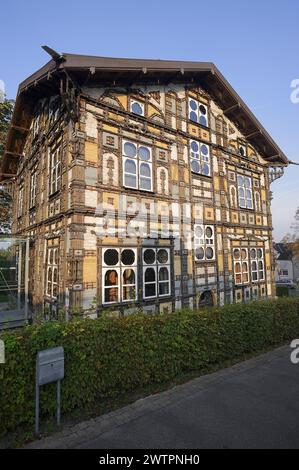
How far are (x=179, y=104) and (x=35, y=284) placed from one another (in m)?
10.7

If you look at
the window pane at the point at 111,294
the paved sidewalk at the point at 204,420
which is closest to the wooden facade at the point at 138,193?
the window pane at the point at 111,294

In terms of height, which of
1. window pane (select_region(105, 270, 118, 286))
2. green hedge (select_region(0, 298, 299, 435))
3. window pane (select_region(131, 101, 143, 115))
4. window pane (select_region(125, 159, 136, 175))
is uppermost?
window pane (select_region(131, 101, 143, 115))

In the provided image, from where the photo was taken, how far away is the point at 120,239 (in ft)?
33.7

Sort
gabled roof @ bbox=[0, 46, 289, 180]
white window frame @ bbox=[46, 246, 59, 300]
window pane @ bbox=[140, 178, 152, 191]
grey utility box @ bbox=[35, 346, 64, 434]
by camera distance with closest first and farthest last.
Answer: grey utility box @ bbox=[35, 346, 64, 434]
gabled roof @ bbox=[0, 46, 289, 180]
white window frame @ bbox=[46, 246, 59, 300]
window pane @ bbox=[140, 178, 152, 191]

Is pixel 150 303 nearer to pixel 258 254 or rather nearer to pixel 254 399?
pixel 254 399

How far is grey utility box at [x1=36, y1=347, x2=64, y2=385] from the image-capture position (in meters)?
4.92

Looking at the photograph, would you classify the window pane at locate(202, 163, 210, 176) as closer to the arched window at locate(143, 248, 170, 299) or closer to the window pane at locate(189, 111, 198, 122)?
the window pane at locate(189, 111, 198, 122)

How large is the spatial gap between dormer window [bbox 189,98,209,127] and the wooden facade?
0.08m

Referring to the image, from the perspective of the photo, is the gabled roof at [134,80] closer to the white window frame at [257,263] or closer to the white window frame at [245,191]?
the white window frame at [245,191]

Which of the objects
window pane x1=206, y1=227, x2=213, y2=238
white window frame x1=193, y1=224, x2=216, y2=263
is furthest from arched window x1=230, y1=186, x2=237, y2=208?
window pane x1=206, y1=227, x2=213, y2=238

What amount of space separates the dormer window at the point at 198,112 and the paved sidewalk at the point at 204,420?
11.7 m

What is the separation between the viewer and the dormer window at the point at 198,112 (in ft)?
45.4
